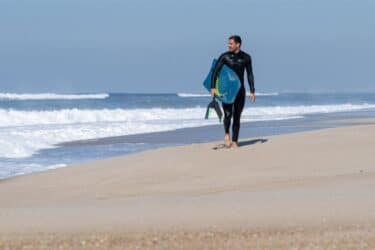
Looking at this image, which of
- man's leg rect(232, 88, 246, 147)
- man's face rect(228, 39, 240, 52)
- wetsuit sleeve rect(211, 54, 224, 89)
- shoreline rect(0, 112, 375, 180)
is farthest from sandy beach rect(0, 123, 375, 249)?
shoreline rect(0, 112, 375, 180)

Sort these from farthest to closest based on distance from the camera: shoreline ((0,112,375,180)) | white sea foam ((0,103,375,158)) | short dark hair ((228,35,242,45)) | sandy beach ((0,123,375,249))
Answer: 1. white sea foam ((0,103,375,158))
2. shoreline ((0,112,375,180))
3. short dark hair ((228,35,242,45))
4. sandy beach ((0,123,375,249))

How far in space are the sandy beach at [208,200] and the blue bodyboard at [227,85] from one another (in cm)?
76

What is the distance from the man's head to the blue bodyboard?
11.1 inches

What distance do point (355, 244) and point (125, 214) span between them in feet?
7.84

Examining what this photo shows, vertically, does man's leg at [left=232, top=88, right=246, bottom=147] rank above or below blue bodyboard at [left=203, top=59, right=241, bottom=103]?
below

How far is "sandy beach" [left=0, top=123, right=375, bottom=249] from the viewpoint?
6906 mm

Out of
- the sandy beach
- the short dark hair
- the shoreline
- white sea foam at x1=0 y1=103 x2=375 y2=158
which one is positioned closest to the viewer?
the sandy beach

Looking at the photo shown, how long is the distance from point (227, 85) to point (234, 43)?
2.04 ft

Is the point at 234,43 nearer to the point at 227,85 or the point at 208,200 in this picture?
the point at 227,85

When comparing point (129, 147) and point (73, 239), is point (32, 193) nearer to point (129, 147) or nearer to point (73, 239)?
point (73, 239)

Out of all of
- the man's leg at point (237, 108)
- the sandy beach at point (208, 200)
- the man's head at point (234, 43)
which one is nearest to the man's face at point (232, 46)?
the man's head at point (234, 43)

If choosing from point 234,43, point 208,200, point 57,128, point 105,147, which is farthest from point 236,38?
point 57,128

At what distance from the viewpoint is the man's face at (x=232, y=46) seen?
12.9 metres

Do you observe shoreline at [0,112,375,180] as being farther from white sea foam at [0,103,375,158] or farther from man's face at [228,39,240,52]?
man's face at [228,39,240,52]
